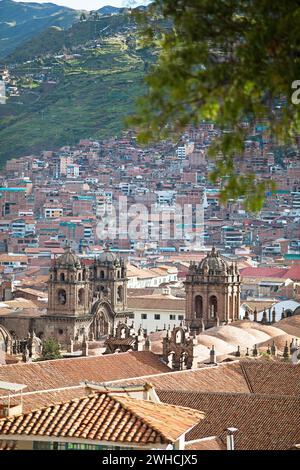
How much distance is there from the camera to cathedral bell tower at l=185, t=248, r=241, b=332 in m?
71.5

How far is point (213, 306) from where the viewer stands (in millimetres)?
72188

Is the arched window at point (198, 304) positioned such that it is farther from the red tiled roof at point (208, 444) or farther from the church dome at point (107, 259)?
the red tiled roof at point (208, 444)

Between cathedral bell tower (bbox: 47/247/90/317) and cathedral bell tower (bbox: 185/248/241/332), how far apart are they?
4787 mm

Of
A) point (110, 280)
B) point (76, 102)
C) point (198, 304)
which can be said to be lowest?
point (198, 304)

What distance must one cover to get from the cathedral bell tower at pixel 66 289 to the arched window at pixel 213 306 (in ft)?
18.2

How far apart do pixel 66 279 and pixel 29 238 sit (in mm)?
72127

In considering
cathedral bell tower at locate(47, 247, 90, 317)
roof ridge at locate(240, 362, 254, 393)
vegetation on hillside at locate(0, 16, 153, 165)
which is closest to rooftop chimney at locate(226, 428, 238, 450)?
roof ridge at locate(240, 362, 254, 393)

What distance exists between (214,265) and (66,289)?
633 cm

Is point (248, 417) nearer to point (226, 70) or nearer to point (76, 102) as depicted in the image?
point (226, 70)

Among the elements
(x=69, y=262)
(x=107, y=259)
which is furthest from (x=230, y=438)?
(x=107, y=259)

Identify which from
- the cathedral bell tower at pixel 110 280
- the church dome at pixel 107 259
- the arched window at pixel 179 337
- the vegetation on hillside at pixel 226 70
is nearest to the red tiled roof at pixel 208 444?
the vegetation on hillside at pixel 226 70

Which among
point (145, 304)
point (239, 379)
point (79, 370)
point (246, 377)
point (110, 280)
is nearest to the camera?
point (239, 379)
